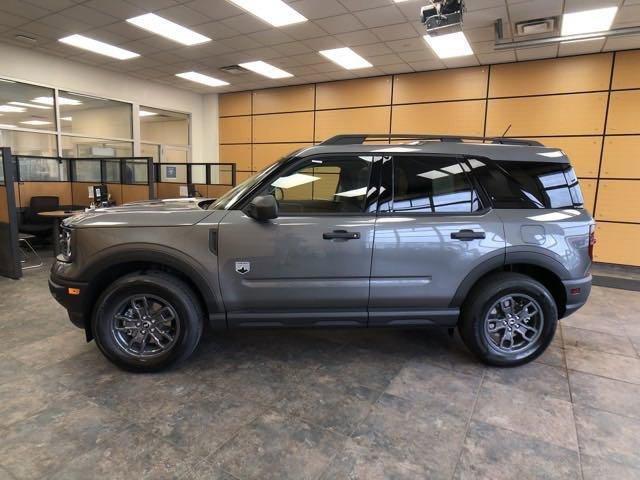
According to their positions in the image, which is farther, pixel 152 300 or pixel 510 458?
pixel 152 300

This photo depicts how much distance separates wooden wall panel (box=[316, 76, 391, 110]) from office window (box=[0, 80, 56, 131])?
5444mm

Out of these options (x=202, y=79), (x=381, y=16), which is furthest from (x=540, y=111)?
(x=202, y=79)

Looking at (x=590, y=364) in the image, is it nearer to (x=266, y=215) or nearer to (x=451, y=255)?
(x=451, y=255)

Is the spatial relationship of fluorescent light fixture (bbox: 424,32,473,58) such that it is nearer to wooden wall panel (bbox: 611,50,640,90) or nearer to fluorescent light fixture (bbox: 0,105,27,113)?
wooden wall panel (bbox: 611,50,640,90)

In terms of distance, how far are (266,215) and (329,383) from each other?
115 centimetres

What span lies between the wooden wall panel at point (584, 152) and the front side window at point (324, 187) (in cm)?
528

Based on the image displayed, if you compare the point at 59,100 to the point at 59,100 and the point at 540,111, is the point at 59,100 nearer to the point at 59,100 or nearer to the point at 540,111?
the point at 59,100

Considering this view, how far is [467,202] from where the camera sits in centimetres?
271

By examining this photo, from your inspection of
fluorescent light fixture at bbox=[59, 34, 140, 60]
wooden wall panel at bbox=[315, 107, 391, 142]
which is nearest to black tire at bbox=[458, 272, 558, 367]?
wooden wall panel at bbox=[315, 107, 391, 142]

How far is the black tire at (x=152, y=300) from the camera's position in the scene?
8.31ft

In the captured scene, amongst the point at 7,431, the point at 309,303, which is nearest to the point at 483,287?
the point at 309,303

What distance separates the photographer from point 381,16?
5270 mm

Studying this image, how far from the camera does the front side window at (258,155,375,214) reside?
265 cm

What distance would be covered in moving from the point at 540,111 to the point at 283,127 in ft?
17.2
